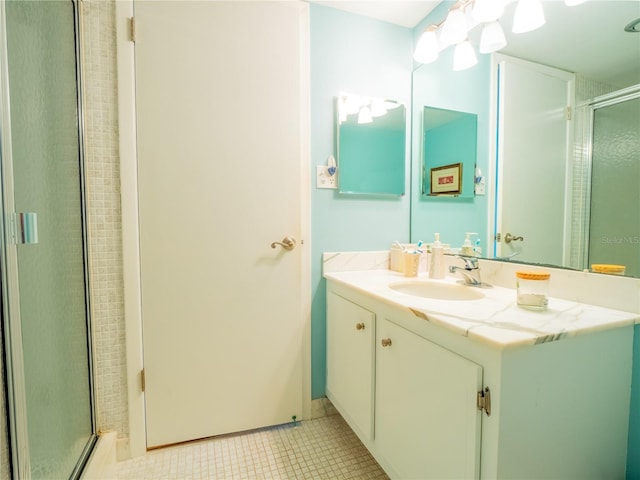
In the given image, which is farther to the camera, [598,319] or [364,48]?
[364,48]

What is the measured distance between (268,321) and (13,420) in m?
0.87

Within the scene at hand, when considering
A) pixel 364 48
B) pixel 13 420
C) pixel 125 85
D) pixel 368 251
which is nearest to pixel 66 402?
pixel 13 420

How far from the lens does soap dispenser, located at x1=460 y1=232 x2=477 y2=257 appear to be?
135cm

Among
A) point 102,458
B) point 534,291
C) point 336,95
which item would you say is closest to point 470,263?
point 534,291

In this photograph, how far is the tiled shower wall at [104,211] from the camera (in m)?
1.18

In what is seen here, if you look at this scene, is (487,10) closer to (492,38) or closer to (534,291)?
(492,38)

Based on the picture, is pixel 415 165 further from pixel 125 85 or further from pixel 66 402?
pixel 66 402

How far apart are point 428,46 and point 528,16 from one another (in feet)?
1.57

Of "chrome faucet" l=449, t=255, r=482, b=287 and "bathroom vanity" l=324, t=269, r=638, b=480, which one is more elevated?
"chrome faucet" l=449, t=255, r=482, b=287

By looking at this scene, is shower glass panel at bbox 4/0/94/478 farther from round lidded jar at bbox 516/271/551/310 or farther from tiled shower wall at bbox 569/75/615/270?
tiled shower wall at bbox 569/75/615/270

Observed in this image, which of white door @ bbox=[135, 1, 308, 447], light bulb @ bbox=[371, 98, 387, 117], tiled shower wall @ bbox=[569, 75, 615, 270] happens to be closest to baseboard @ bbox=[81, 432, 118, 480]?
white door @ bbox=[135, 1, 308, 447]

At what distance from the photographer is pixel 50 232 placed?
0.95 meters

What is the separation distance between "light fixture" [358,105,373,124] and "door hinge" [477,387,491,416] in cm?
134

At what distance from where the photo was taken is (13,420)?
740mm
